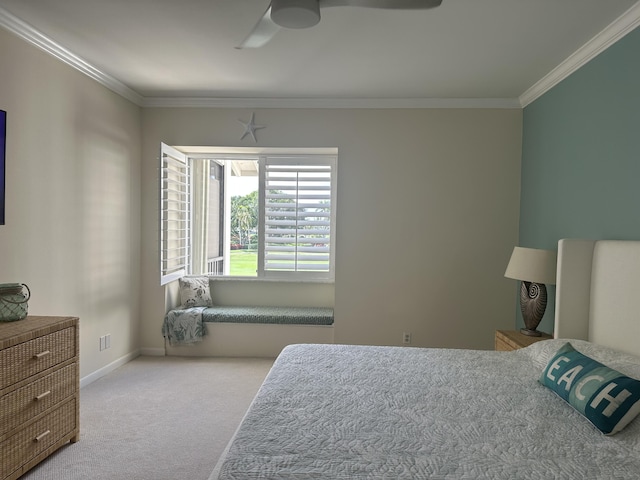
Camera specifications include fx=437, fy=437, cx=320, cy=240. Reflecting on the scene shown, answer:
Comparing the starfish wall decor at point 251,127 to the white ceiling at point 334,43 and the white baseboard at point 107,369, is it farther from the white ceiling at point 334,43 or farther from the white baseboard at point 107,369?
the white baseboard at point 107,369

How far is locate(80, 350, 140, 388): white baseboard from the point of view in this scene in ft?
11.6

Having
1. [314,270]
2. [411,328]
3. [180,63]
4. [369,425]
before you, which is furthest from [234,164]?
[369,425]

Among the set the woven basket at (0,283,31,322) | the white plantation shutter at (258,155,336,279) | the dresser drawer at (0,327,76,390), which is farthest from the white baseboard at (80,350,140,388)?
the white plantation shutter at (258,155,336,279)

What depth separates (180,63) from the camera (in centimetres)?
336

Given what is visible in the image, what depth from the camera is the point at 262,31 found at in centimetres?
217

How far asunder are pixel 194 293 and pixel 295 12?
132 inches

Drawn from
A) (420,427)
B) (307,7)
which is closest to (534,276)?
(420,427)

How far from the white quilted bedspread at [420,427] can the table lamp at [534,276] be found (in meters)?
0.80

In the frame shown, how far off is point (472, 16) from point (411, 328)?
276cm

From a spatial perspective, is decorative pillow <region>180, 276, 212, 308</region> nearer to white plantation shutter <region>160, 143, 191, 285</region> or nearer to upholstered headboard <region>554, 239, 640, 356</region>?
white plantation shutter <region>160, 143, 191, 285</region>

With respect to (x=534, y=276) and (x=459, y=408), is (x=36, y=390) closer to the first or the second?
(x=459, y=408)

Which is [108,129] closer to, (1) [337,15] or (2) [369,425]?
(1) [337,15]

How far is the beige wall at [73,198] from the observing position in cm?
278

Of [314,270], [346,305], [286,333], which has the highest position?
[314,270]
